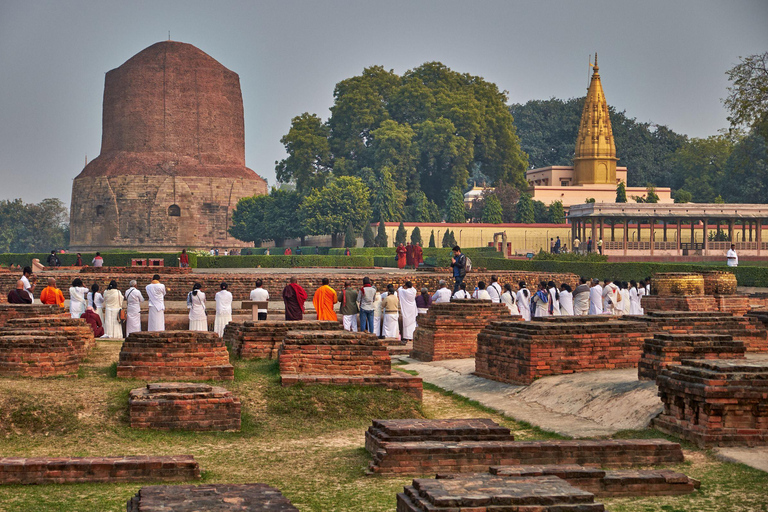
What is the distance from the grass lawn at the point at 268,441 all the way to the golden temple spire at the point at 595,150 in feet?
140

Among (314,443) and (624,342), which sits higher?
(624,342)

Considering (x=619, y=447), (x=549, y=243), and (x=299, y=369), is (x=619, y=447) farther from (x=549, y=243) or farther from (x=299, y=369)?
(x=549, y=243)

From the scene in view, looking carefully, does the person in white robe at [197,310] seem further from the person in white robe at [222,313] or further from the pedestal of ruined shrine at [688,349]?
the pedestal of ruined shrine at [688,349]

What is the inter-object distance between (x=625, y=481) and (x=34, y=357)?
4703mm

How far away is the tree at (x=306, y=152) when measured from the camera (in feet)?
161

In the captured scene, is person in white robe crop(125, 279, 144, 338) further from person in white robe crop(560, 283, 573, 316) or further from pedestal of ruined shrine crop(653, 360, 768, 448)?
pedestal of ruined shrine crop(653, 360, 768, 448)

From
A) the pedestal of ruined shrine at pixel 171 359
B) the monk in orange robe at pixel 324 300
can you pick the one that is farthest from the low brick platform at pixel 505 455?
the monk in orange robe at pixel 324 300

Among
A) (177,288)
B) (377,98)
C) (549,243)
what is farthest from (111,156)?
(177,288)

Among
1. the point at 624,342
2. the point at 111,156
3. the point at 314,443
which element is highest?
the point at 111,156

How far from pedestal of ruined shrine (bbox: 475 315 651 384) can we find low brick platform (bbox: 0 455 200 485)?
3.91 m

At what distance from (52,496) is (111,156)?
48.4 m

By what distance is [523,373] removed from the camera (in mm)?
8227

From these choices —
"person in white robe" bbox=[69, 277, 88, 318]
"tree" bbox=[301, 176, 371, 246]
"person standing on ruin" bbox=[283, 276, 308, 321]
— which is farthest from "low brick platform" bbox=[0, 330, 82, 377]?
"tree" bbox=[301, 176, 371, 246]

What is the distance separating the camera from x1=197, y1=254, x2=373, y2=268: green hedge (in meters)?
30.4
